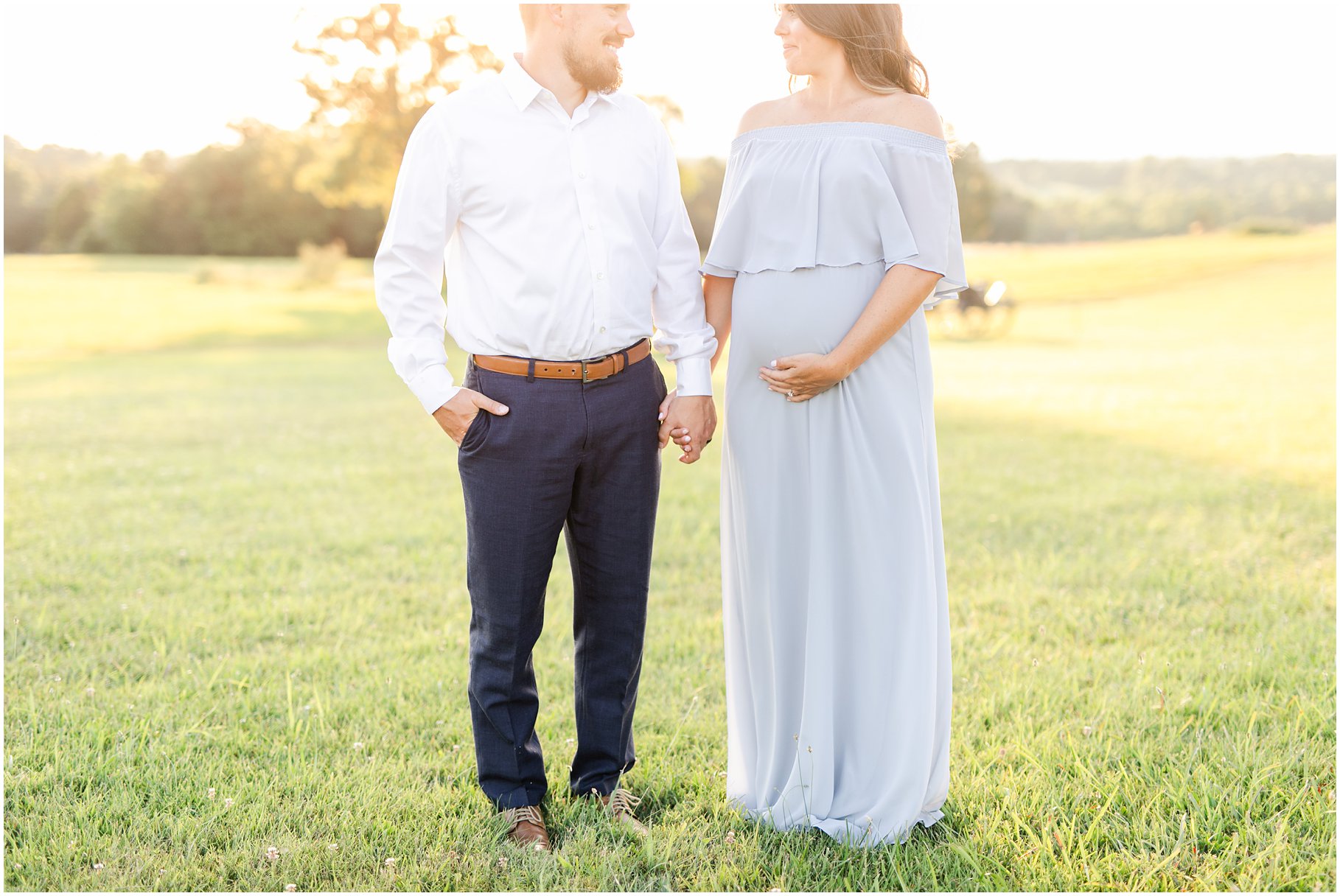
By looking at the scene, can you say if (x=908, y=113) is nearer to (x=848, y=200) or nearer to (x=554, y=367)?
(x=848, y=200)

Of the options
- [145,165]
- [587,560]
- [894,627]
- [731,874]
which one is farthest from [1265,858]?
[145,165]

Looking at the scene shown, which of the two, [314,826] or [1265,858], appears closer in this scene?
[1265,858]

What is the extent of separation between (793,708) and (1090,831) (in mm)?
810

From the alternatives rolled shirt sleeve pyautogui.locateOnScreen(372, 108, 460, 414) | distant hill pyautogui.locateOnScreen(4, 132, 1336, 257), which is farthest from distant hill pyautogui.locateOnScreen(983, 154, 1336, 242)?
rolled shirt sleeve pyautogui.locateOnScreen(372, 108, 460, 414)

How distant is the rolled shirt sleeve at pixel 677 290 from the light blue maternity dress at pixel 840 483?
74 millimetres

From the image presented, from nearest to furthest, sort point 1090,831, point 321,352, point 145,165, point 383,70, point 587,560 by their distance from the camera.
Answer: point 1090,831 → point 587,560 → point 321,352 → point 383,70 → point 145,165

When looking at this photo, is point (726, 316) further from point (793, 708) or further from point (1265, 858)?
point (1265, 858)

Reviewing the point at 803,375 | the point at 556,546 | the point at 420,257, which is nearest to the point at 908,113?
the point at 803,375

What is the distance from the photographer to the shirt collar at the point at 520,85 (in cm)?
256

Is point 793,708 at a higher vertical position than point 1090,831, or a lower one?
higher

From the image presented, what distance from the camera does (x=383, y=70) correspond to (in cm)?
2467

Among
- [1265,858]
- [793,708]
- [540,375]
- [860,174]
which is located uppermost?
[860,174]

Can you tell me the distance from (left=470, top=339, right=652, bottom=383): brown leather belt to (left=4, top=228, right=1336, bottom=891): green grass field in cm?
120

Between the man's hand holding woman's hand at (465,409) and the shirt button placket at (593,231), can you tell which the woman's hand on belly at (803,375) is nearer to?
the shirt button placket at (593,231)
